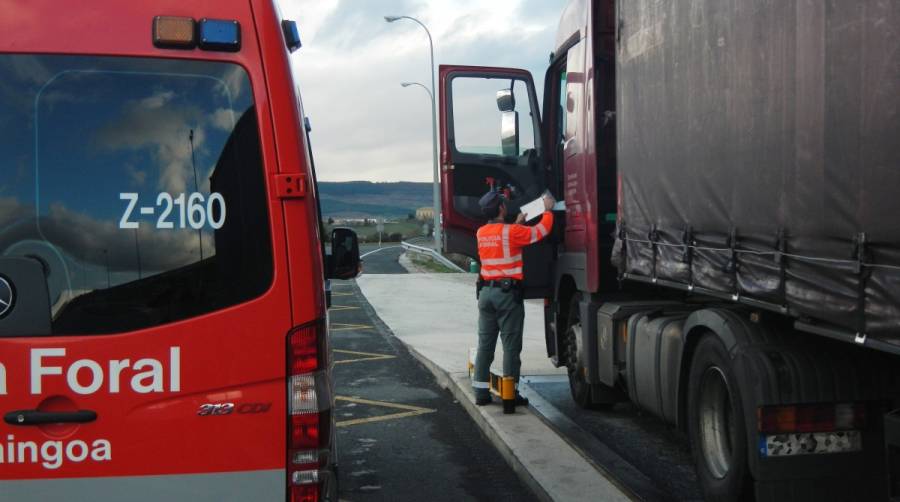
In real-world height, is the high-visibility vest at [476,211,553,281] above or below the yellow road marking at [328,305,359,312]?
above

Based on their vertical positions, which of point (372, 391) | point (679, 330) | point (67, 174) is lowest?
point (372, 391)

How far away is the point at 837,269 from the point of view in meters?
3.87

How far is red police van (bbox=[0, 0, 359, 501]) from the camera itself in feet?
10.4

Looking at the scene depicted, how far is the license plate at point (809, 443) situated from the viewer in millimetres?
4590

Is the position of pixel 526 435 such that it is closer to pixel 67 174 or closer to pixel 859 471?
pixel 859 471

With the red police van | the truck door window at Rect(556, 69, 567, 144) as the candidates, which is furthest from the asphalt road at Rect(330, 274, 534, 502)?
the red police van

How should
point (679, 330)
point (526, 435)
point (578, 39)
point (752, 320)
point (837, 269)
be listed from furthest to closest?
point (578, 39)
point (526, 435)
point (679, 330)
point (752, 320)
point (837, 269)

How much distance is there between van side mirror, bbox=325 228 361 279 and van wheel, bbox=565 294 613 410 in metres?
3.99

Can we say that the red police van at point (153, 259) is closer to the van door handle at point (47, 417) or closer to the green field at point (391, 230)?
the van door handle at point (47, 417)

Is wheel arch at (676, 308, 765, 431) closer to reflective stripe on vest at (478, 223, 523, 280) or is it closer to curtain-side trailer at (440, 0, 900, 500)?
curtain-side trailer at (440, 0, 900, 500)

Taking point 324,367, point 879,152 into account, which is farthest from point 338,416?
point 879,152

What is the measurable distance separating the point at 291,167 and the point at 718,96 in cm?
267

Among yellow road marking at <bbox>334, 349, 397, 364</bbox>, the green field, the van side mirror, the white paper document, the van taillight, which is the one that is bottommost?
the green field

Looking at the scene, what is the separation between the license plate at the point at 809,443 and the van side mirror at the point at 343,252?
2.05m
